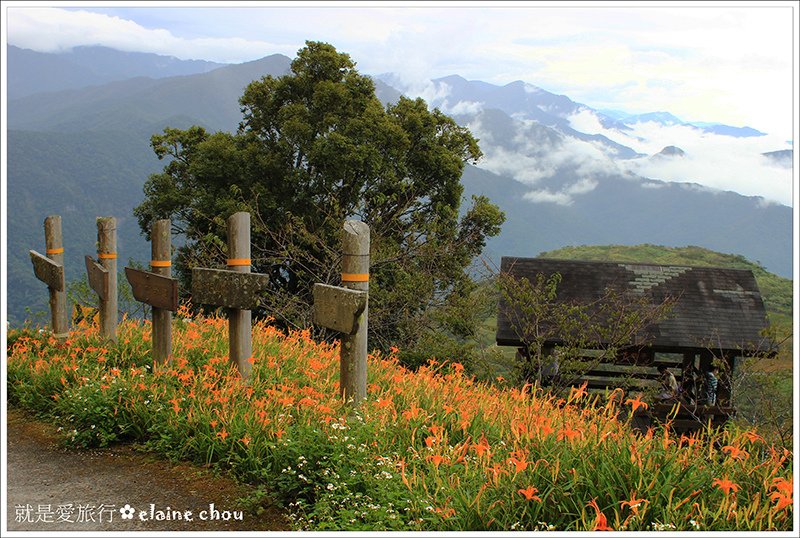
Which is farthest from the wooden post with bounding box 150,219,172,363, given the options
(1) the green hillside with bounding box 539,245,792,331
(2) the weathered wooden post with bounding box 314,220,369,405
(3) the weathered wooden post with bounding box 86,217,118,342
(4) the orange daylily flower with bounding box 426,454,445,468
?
(1) the green hillside with bounding box 539,245,792,331

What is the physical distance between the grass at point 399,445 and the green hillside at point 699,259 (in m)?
53.7

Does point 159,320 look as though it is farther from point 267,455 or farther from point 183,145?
point 183,145

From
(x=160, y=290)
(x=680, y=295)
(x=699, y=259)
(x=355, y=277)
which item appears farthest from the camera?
(x=699, y=259)

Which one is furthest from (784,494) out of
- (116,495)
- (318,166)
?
(318,166)

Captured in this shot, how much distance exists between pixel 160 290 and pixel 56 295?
9.45ft

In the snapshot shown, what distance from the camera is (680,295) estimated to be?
15.4 m

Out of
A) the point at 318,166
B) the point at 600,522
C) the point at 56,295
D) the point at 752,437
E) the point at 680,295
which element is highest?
the point at 318,166

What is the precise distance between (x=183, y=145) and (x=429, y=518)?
19.7 metres

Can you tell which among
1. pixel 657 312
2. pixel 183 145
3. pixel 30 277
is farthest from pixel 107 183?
pixel 657 312

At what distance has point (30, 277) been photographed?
100 meters

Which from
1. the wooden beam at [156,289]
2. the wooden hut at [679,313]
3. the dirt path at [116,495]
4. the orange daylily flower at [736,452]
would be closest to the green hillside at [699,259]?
the wooden hut at [679,313]

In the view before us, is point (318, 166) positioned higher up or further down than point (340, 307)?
higher up

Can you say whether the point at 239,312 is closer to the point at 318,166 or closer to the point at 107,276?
the point at 107,276

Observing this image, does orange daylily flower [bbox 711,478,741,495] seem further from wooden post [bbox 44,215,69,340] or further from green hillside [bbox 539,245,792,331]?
green hillside [bbox 539,245,792,331]
